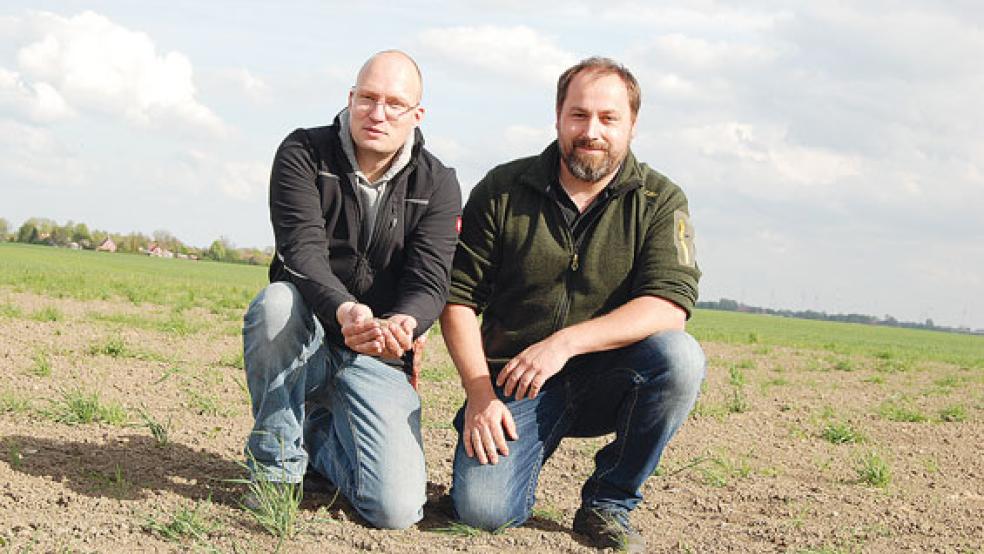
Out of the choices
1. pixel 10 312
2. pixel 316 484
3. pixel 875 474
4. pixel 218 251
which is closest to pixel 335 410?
pixel 316 484

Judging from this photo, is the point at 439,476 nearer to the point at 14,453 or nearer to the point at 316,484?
the point at 316,484

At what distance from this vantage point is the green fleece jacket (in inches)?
166

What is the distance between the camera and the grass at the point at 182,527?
3.54 metres

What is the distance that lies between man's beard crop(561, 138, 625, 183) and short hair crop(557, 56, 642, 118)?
0.23m

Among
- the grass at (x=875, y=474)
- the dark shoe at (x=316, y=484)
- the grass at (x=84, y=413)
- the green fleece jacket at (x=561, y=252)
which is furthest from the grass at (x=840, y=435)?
the grass at (x=84, y=413)

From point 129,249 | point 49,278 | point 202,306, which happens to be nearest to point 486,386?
point 202,306

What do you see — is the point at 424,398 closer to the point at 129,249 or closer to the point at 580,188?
the point at 580,188

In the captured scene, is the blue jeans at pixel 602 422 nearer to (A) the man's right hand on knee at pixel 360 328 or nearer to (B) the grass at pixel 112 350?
(A) the man's right hand on knee at pixel 360 328

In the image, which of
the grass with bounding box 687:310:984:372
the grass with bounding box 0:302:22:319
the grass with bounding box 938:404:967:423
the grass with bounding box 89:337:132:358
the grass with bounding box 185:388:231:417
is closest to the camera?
the grass with bounding box 185:388:231:417

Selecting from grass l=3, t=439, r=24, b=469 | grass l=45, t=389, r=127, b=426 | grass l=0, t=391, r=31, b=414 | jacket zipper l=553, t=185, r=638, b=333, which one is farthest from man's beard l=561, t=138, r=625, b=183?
grass l=0, t=391, r=31, b=414

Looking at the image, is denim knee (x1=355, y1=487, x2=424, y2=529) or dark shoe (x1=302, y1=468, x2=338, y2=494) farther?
dark shoe (x1=302, y1=468, x2=338, y2=494)

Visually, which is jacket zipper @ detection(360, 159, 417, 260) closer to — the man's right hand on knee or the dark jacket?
the dark jacket

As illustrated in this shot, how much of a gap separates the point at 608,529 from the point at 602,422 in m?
0.56

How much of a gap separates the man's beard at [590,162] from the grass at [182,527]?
202 cm
